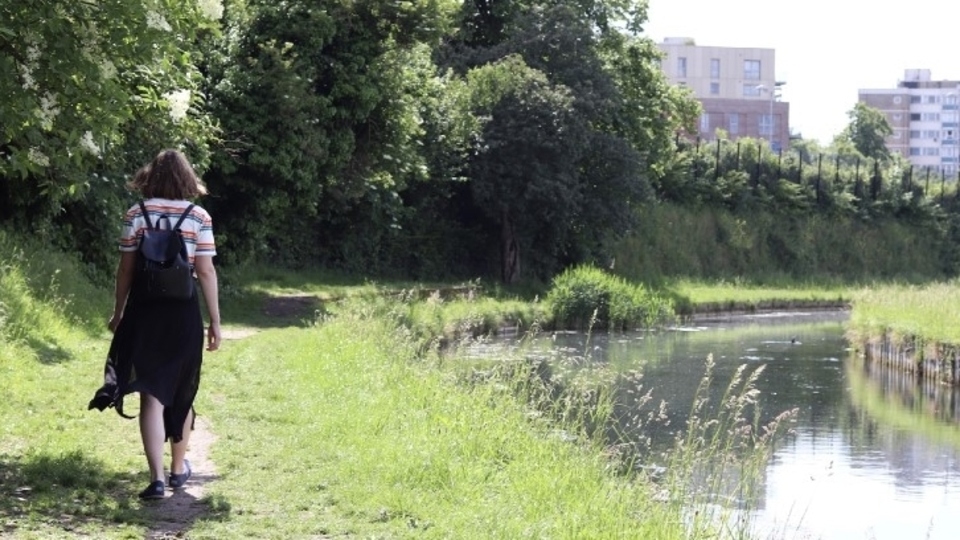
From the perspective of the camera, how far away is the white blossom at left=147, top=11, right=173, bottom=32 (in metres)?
9.16

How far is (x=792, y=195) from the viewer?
60125 millimetres

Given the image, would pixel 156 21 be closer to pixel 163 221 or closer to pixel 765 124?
pixel 163 221

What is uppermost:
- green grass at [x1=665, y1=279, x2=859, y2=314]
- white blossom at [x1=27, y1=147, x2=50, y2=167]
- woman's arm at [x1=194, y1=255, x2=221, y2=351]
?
white blossom at [x1=27, y1=147, x2=50, y2=167]

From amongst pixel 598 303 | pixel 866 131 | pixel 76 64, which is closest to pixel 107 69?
pixel 76 64

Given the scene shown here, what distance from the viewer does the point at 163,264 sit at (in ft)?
28.3

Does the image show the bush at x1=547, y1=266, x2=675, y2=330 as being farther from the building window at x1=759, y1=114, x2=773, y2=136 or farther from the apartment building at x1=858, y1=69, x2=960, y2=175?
the apartment building at x1=858, y1=69, x2=960, y2=175

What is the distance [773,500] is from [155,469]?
24.5 feet

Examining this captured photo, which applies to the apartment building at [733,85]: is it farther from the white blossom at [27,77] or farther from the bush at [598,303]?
the white blossom at [27,77]

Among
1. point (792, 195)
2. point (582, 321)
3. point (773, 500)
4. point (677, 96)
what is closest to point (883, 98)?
point (792, 195)

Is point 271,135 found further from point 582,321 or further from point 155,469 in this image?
point 155,469

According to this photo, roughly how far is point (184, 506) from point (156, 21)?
2915mm

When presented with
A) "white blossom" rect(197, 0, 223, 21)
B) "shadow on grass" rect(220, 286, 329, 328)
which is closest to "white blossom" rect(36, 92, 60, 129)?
"white blossom" rect(197, 0, 223, 21)

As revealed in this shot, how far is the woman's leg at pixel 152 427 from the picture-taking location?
8.77m

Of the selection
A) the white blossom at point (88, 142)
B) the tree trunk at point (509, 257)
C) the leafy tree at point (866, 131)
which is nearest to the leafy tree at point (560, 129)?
the tree trunk at point (509, 257)
